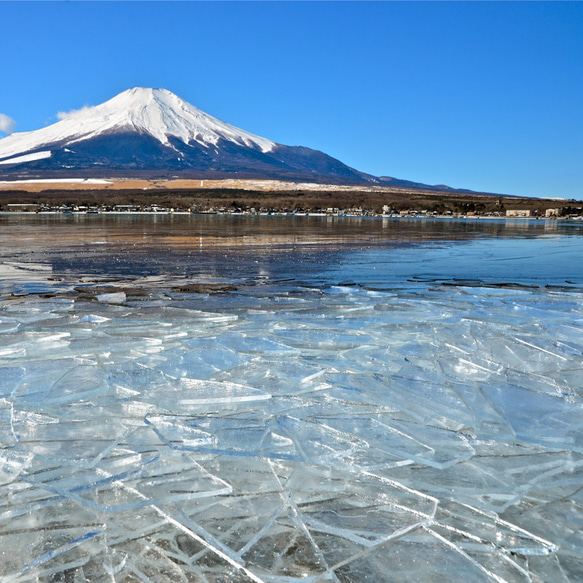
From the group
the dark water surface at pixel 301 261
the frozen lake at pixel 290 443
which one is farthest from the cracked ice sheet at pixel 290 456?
the dark water surface at pixel 301 261

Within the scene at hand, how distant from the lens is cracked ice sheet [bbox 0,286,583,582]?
1.74 meters

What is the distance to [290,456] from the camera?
235 cm

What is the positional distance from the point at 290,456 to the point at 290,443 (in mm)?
119

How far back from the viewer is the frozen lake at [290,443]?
175cm

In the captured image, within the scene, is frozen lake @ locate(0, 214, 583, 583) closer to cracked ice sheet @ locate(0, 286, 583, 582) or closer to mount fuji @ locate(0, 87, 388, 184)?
cracked ice sheet @ locate(0, 286, 583, 582)

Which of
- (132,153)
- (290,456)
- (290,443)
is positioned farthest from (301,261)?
(132,153)

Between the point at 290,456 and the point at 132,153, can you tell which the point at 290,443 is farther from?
the point at 132,153

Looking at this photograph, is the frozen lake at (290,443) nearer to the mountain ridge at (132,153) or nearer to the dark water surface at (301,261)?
the dark water surface at (301,261)

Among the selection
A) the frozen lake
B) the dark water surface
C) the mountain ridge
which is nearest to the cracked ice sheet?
the frozen lake

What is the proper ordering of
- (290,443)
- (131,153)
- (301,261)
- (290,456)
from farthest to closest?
(131,153), (301,261), (290,443), (290,456)

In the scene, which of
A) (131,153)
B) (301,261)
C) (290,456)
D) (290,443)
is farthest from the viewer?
(131,153)

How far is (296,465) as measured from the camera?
230 cm

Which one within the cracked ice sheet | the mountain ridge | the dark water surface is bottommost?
the cracked ice sheet

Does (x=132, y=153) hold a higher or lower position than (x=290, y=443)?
higher
